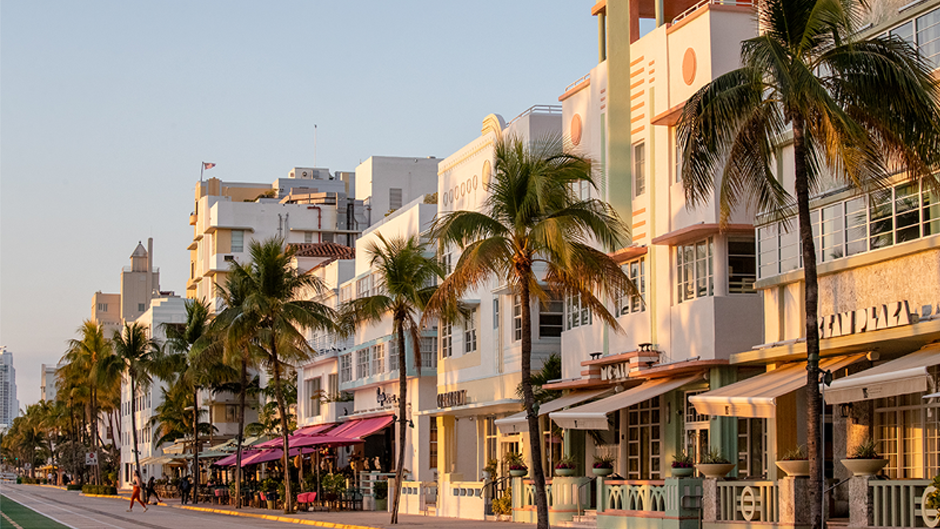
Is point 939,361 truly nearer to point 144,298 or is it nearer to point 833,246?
point 833,246

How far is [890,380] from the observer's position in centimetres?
2020

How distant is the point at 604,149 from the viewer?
33312 mm

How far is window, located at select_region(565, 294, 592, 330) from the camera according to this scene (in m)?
35.1

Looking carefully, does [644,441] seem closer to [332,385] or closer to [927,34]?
[927,34]

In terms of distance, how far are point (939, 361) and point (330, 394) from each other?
44.3m

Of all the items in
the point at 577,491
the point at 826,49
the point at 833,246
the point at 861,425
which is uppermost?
the point at 826,49

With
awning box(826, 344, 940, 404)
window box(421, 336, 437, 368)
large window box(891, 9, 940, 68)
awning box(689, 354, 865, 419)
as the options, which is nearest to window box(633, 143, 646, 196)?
awning box(689, 354, 865, 419)

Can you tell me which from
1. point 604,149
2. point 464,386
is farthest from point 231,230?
point 604,149

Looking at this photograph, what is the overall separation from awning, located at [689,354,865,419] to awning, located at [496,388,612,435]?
8.20m

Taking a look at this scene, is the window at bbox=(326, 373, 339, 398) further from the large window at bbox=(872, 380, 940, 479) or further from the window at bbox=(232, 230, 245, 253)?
the large window at bbox=(872, 380, 940, 479)

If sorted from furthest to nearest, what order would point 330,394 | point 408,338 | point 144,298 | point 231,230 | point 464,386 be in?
point 144,298 → point 231,230 → point 330,394 → point 408,338 → point 464,386

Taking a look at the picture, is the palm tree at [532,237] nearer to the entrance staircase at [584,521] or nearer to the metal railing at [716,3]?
the metal railing at [716,3]

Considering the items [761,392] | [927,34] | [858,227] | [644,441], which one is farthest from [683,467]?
[927,34]

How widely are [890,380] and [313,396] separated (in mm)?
46206
